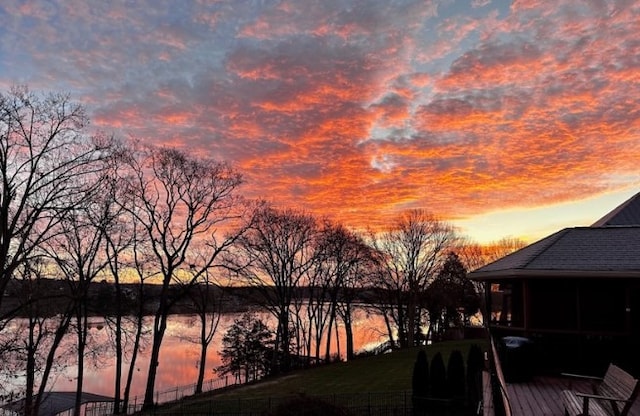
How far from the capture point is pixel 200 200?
98.4 ft

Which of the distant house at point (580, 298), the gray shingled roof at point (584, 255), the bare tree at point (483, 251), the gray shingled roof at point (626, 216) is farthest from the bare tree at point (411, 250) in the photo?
the distant house at point (580, 298)

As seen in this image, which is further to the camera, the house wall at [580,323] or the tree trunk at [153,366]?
the tree trunk at [153,366]

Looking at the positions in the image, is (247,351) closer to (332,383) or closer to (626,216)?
(332,383)

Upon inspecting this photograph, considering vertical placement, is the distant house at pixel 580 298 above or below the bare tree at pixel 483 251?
below

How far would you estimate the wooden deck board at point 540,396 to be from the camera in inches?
345

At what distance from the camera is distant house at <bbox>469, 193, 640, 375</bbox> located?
1212 cm

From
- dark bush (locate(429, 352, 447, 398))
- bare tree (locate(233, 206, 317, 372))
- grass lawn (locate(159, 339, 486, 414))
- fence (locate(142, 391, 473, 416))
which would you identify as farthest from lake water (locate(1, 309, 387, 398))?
dark bush (locate(429, 352, 447, 398))

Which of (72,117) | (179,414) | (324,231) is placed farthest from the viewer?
(324,231)

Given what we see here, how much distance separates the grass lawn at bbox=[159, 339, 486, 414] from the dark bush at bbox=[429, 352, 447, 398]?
16.2ft

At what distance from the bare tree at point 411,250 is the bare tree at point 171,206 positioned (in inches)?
951

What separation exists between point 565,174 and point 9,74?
87.3ft

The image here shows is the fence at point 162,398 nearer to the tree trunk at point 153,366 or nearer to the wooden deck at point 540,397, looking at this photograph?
the tree trunk at point 153,366

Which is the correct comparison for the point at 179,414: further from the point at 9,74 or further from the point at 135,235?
the point at 9,74

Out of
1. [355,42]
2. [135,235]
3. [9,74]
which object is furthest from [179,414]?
[355,42]
